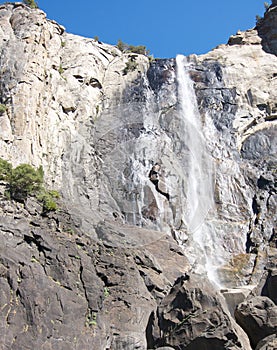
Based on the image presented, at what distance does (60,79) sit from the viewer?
38.1m

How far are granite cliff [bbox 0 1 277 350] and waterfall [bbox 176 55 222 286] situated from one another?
0.31 feet

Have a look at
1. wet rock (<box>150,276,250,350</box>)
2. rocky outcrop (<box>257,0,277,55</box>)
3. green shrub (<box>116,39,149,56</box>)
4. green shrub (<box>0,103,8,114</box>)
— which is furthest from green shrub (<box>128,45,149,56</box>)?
wet rock (<box>150,276,250,350</box>)

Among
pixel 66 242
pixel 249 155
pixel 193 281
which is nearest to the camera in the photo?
pixel 193 281

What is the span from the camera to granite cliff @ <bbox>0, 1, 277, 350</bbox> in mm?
18016

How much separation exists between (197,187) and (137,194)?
4665 millimetres

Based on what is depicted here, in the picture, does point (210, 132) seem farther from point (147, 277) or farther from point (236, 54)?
point (147, 277)

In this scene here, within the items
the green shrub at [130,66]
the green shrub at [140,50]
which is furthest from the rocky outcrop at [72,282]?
the green shrub at [140,50]

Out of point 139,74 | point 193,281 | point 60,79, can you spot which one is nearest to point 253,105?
point 139,74

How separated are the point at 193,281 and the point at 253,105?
92.7 ft

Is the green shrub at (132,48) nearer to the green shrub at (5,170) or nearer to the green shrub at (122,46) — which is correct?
the green shrub at (122,46)

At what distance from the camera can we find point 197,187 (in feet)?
113

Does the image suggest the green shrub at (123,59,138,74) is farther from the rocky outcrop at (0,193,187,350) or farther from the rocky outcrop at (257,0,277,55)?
the rocky outcrop at (0,193,187,350)

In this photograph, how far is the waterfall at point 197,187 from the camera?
30.3 metres

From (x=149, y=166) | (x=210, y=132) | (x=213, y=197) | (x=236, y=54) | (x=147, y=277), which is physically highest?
(x=236, y=54)
